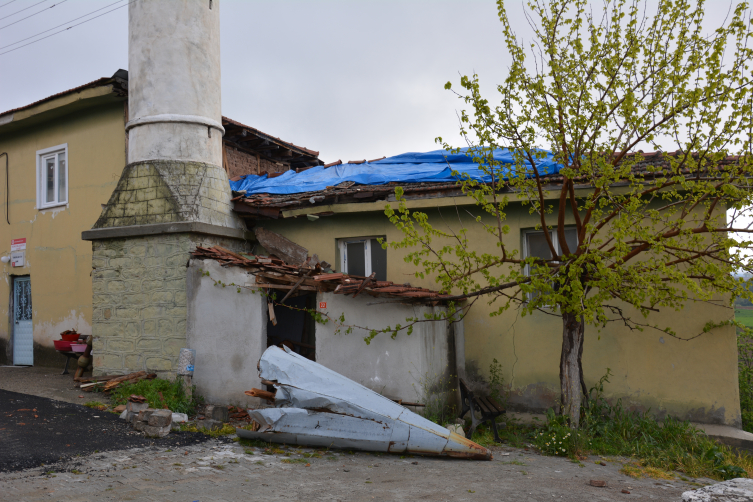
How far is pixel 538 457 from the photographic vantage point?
6.81m

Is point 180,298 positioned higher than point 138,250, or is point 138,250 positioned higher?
point 138,250

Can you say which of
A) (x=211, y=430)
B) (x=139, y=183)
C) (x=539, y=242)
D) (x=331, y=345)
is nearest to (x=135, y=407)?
(x=211, y=430)

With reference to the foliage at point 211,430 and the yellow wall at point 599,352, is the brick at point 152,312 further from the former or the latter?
the yellow wall at point 599,352

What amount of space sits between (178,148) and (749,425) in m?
10.2

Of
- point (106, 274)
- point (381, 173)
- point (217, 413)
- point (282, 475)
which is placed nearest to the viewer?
point (282, 475)

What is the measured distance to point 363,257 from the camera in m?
10.0

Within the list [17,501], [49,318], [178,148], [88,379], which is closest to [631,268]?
[17,501]

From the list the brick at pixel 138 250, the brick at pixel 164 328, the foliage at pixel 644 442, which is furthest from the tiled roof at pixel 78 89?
the foliage at pixel 644 442

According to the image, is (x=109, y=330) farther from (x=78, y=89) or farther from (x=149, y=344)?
(x=78, y=89)

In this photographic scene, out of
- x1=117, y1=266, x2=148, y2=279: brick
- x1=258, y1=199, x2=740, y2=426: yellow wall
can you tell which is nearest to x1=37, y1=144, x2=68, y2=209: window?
x1=117, y1=266, x2=148, y2=279: brick

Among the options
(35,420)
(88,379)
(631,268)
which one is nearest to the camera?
(631,268)

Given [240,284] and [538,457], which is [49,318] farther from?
[538,457]

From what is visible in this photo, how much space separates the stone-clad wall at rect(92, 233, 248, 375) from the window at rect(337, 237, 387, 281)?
7.33ft

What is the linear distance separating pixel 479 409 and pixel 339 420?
2.51 m
